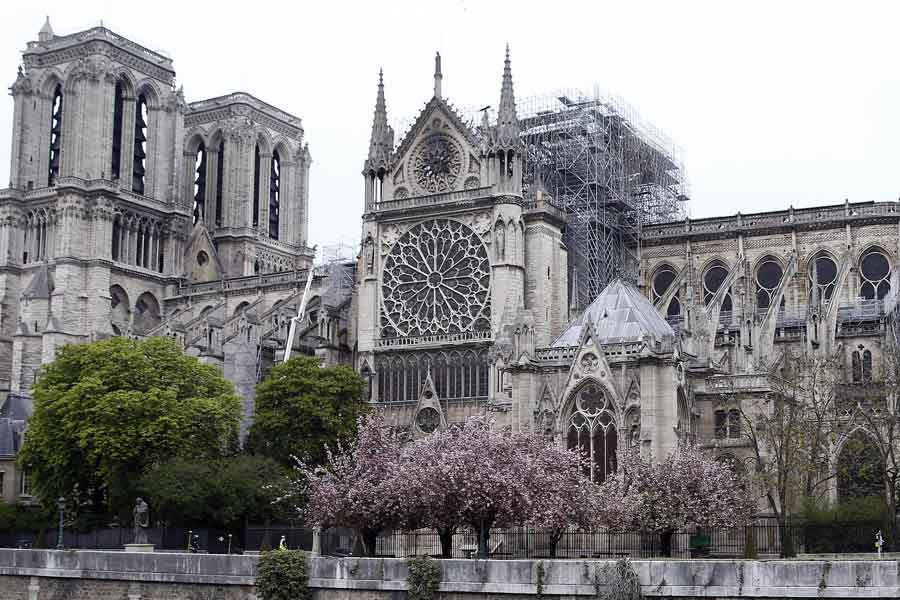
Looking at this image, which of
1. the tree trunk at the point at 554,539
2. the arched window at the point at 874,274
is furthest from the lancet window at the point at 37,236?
the tree trunk at the point at 554,539

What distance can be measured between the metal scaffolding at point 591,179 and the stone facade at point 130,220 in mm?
12759

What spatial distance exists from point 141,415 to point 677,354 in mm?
20961

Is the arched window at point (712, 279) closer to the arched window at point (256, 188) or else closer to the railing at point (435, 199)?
the railing at point (435, 199)

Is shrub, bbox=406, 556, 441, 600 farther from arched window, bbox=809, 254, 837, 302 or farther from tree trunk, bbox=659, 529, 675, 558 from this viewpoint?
arched window, bbox=809, 254, 837, 302

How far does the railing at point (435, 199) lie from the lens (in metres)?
62.9

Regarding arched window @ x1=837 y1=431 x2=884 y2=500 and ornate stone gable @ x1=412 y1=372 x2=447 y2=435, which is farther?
ornate stone gable @ x1=412 y1=372 x2=447 y2=435

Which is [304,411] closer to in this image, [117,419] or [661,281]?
[117,419]

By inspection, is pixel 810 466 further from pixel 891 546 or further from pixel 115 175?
pixel 115 175

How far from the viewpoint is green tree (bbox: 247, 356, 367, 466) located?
55.6m

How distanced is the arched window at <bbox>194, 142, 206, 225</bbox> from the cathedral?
6.7 inches

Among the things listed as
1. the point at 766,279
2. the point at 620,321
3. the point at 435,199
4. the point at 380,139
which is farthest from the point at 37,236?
the point at 620,321

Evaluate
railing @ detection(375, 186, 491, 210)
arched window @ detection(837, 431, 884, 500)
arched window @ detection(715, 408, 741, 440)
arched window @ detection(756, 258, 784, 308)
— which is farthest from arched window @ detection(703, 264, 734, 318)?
arched window @ detection(715, 408, 741, 440)

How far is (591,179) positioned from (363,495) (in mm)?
32473

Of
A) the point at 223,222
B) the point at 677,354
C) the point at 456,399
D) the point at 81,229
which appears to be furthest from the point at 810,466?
the point at 223,222
